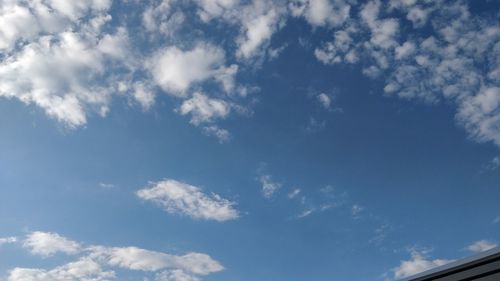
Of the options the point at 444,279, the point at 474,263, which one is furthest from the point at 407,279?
the point at 474,263

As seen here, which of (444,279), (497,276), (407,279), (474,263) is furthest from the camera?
(407,279)

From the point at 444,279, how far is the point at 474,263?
1098 mm

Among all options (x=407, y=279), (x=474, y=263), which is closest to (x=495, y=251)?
(x=474, y=263)

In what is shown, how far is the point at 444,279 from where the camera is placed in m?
11.1

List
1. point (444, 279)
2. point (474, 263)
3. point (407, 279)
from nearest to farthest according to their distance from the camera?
1. point (474, 263)
2. point (444, 279)
3. point (407, 279)

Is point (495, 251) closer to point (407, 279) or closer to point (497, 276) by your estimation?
point (497, 276)

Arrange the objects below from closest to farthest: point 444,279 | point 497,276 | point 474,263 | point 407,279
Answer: point 497,276 < point 474,263 < point 444,279 < point 407,279

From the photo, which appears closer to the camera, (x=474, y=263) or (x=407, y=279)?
(x=474, y=263)

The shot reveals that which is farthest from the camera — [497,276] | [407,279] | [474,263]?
[407,279]

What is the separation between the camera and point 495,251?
10.5 meters

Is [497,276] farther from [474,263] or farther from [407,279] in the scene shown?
[407,279]

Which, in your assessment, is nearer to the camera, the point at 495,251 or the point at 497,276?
the point at 497,276

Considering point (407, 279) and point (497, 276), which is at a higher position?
point (407, 279)

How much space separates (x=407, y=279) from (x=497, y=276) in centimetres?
446
